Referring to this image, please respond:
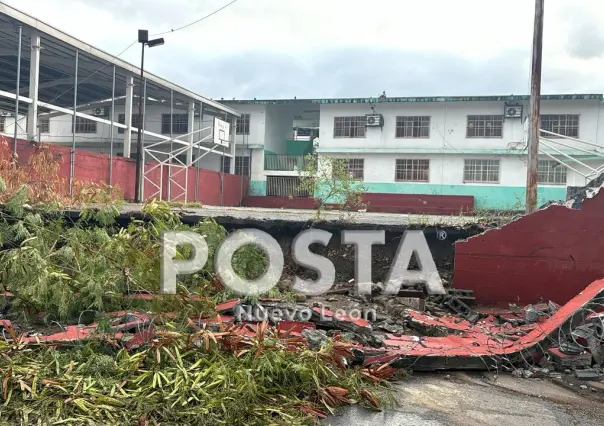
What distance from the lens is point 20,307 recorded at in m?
5.78

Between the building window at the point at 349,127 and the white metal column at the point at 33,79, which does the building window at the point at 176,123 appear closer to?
the building window at the point at 349,127

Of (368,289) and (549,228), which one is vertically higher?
(549,228)

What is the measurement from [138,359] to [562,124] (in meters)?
23.0

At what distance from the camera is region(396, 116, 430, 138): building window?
78.3 ft

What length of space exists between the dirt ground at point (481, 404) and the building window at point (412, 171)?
1948 centimetres

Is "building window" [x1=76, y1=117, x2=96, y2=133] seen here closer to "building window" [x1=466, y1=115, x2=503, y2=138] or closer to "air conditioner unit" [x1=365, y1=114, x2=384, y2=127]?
"air conditioner unit" [x1=365, y1=114, x2=384, y2=127]

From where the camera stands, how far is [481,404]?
4.25m

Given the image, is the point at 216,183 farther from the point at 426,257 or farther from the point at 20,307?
the point at 20,307

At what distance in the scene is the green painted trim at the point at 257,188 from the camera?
2672 centimetres

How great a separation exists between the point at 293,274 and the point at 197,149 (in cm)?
1851

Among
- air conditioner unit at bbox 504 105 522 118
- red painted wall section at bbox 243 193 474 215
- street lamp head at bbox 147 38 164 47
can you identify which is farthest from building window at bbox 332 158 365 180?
street lamp head at bbox 147 38 164 47

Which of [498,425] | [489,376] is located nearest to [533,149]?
[489,376]

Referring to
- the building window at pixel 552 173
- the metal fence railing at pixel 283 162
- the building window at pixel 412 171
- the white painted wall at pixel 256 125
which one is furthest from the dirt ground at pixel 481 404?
the white painted wall at pixel 256 125

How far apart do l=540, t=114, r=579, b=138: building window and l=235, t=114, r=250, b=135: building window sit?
14.7 m
